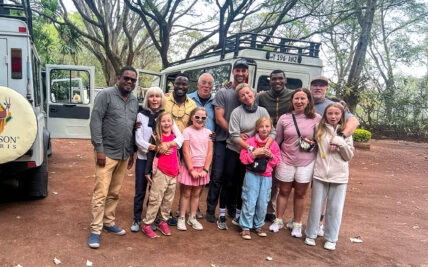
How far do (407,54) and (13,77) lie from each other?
23.8 m

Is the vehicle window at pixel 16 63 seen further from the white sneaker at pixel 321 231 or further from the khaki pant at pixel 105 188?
the white sneaker at pixel 321 231

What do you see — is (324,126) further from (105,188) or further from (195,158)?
(105,188)

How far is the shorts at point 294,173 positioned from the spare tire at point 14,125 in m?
2.71

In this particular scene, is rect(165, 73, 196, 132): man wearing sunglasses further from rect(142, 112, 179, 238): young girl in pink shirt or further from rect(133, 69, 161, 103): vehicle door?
rect(133, 69, 161, 103): vehicle door

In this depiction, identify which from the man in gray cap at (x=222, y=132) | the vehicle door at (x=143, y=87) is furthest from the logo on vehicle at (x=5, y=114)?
the vehicle door at (x=143, y=87)

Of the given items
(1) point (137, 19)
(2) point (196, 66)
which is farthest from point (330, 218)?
(1) point (137, 19)

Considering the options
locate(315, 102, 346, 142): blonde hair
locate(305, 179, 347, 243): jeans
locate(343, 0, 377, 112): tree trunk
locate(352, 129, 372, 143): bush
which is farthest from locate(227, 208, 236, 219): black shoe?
locate(343, 0, 377, 112): tree trunk

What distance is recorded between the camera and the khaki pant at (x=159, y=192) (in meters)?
3.41

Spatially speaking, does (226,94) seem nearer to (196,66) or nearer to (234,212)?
(234,212)

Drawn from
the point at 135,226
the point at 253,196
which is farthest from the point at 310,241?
the point at 135,226

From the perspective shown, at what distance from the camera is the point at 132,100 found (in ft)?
11.0

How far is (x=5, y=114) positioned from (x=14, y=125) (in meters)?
0.14

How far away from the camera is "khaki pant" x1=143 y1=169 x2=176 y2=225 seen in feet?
11.2

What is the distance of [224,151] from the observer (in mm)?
3951
